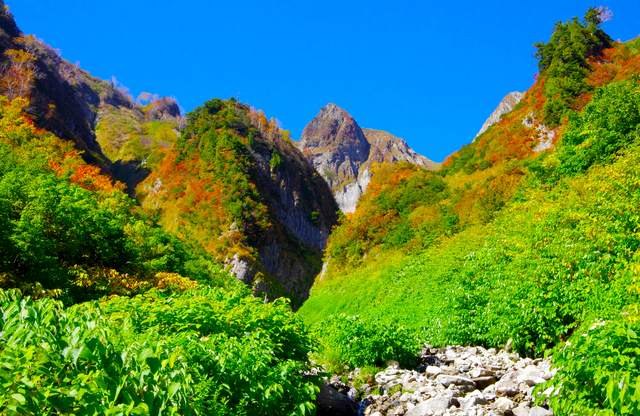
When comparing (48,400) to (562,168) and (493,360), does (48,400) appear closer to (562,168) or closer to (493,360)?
(493,360)

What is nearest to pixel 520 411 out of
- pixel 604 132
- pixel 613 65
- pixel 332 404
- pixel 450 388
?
pixel 450 388

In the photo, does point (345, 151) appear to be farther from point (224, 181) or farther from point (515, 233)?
point (515, 233)

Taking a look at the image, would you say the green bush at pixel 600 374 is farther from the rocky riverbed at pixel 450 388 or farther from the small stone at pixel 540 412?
the rocky riverbed at pixel 450 388

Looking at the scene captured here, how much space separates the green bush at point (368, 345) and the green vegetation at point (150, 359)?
133 inches

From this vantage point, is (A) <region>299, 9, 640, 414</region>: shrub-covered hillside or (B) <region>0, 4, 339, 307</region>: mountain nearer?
(A) <region>299, 9, 640, 414</region>: shrub-covered hillside

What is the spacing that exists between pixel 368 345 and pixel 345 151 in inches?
5921

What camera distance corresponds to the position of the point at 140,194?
6794cm

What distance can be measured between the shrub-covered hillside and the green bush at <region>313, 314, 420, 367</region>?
342 mm

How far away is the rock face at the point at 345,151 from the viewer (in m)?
148

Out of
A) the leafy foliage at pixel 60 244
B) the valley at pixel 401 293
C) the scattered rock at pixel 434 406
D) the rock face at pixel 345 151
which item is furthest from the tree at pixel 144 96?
the scattered rock at pixel 434 406

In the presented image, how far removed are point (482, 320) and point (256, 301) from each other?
22.6 feet

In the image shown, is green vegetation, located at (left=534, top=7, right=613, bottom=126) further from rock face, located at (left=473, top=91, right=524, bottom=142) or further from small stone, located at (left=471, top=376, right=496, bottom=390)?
rock face, located at (left=473, top=91, right=524, bottom=142)

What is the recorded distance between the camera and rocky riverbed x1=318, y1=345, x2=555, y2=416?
7211 mm

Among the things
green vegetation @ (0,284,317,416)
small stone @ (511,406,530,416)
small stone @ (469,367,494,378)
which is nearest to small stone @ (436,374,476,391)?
small stone @ (469,367,494,378)
